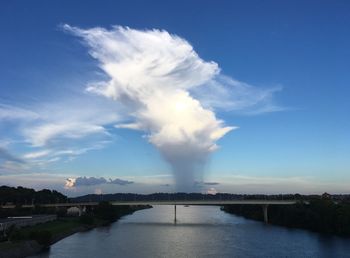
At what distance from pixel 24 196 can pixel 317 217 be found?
9888cm

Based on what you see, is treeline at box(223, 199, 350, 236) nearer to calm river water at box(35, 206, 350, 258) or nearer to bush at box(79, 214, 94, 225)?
calm river water at box(35, 206, 350, 258)

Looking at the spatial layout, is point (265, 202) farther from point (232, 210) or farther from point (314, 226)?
point (232, 210)

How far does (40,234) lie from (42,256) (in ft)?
21.4

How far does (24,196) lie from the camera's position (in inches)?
5846

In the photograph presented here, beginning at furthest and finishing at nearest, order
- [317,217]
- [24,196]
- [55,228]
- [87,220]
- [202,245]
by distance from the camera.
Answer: [24,196] < [87,220] < [317,217] < [55,228] < [202,245]

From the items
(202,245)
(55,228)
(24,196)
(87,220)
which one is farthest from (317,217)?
(24,196)

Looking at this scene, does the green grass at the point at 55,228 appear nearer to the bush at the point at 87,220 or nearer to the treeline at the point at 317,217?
the bush at the point at 87,220

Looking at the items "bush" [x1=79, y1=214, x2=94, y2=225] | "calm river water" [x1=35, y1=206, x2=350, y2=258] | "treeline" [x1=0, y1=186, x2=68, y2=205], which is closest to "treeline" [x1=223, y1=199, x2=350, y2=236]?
"calm river water" [x1=35, y1=206, x2=350, y2=258]

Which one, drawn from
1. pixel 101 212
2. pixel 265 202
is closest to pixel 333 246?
pixel 265 202

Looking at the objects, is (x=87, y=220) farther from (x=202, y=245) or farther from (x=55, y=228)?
(x=202, y=245)

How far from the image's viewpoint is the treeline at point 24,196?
470 ft

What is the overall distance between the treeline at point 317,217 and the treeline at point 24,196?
78.5 meters

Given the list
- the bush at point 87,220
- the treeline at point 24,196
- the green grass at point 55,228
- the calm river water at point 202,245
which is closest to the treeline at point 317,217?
the calm river water at point 202,245

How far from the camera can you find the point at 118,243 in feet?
198
